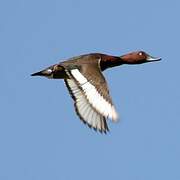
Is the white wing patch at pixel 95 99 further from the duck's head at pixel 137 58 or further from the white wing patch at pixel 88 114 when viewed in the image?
the duck's head at pixel 137 58

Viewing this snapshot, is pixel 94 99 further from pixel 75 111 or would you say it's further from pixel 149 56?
pixel 149 56

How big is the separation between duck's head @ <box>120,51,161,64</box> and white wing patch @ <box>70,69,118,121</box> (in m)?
1.93

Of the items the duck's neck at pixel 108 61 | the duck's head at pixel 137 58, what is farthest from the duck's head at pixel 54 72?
the duck's head at pixel 137 58

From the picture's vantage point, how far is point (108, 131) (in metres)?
13.2

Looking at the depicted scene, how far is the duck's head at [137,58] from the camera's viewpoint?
1552cm

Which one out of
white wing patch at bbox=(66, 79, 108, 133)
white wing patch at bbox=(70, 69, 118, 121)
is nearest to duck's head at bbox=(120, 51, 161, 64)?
white wing patch at bbox=(70, 69, 118, 121)

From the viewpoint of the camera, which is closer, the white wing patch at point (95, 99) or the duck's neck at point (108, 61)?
the white wing patch at point (95, 99)

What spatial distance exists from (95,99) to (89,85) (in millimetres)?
331

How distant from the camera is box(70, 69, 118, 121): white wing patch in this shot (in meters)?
12.9

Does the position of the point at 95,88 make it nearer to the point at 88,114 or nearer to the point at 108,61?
the point at 88,114

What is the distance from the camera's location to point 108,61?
48.9 ft

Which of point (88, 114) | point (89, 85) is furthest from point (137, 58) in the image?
point (88, 114)

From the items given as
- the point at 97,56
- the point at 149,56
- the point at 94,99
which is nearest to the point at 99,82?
the point at 94,99

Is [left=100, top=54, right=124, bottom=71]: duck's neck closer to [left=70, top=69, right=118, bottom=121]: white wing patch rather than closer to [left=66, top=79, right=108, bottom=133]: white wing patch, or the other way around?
[left=70, top=69, right=118, bottom=121]: white wing patch
